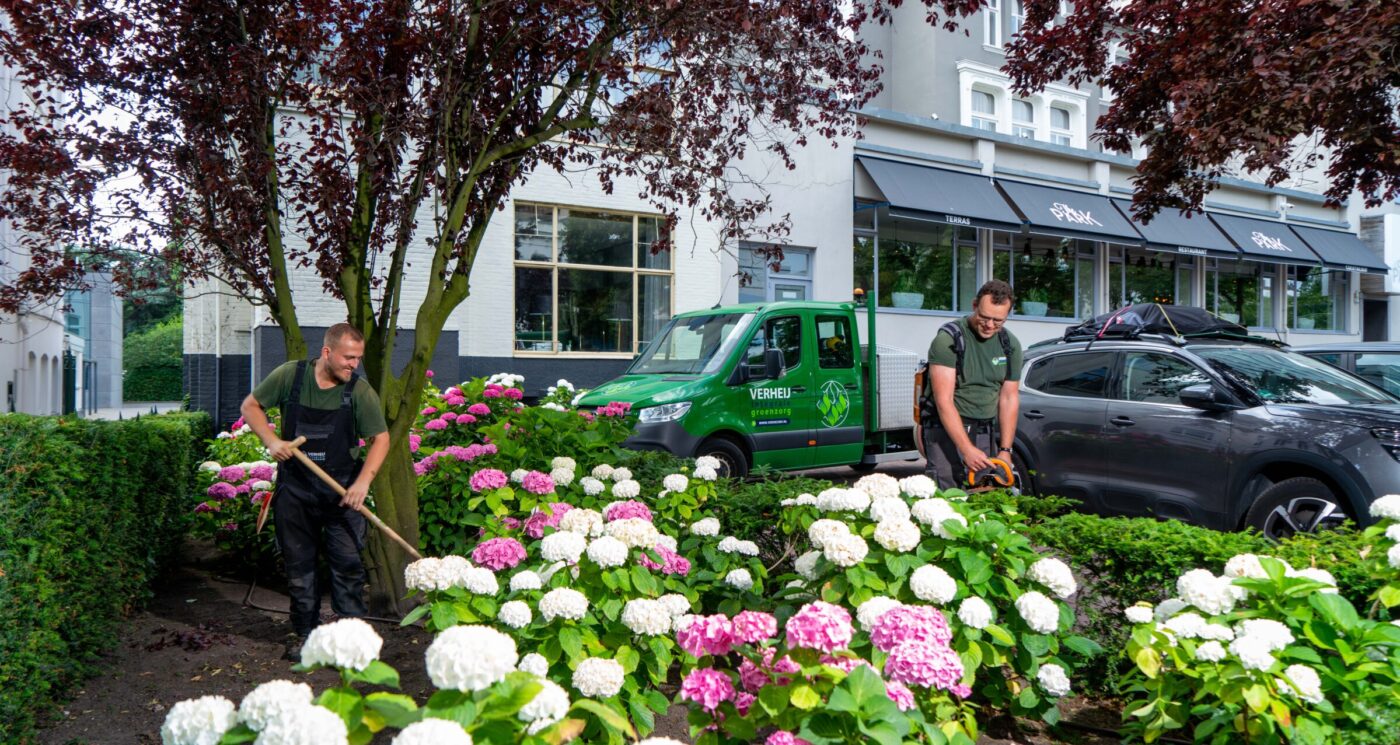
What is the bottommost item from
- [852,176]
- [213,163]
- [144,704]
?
[144,704]

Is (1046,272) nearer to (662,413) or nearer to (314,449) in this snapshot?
(662,413)

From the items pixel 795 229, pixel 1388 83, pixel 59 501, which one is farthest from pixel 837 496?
pixel 795 229

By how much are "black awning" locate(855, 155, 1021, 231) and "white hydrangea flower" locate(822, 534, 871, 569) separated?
602 inches

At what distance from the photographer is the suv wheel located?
237 inches

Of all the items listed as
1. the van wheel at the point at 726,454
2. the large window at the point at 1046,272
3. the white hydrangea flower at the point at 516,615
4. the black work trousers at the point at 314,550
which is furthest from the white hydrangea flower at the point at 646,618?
the large window at the point at 1046,272

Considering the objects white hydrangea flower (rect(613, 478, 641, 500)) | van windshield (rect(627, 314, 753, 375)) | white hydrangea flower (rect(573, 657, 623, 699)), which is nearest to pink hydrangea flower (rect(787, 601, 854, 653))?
white hydrangea flower (rect(573, 657, 623, 699))

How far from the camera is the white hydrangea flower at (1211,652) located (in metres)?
2.73

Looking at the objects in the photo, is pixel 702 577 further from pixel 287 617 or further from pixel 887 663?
pixel 287 617

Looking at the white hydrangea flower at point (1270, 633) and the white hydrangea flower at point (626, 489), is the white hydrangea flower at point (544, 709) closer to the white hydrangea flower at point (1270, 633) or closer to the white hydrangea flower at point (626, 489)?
the white hydrangea flower at point (1270, 633)

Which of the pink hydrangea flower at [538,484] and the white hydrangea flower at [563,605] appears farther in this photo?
the pink hydrangea flower at [538,484]

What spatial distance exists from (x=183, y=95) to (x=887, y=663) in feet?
15.8

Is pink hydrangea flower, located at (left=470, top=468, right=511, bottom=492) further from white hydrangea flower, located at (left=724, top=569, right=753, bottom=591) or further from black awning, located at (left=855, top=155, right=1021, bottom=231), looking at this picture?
black awning, located at (left=855, top=155, right=1021, bottom=231)

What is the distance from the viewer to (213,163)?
5.00 meters

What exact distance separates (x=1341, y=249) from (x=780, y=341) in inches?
940
